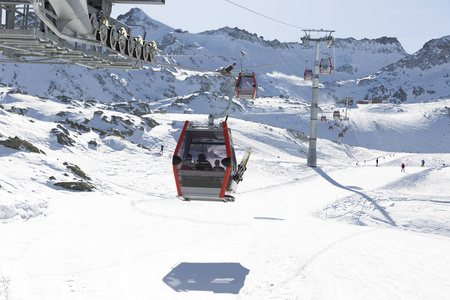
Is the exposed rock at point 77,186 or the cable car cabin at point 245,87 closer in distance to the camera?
the exposed rock at point 77,186

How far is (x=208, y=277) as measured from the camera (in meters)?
9.63

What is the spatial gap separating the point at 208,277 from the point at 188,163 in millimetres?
4319

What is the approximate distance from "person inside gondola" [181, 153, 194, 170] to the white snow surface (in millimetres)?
2047

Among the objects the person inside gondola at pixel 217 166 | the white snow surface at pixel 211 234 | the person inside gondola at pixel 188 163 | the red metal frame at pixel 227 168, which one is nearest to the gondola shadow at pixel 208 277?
the white snow surface at pixel 211 234

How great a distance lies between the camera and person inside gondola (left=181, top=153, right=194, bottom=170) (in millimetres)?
13084

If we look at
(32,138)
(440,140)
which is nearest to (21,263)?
(32,138)

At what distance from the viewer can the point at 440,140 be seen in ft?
347

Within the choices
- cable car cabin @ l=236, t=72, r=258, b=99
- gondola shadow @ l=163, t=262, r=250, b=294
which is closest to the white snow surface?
gondola shadow @ l=163, t=262, r=250, b=294

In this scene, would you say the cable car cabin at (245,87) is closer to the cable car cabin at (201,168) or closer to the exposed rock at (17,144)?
the cable car cabin at (201,168)

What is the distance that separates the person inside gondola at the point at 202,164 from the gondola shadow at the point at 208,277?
128 inches

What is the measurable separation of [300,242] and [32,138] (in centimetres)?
2525

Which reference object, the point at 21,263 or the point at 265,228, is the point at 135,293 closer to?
the point at 21,263

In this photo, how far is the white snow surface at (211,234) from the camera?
904 cm

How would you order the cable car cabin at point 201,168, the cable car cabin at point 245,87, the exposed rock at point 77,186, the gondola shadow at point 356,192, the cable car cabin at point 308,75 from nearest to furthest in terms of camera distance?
1. the cable car cabin at point 201,168
2. the gondola shadow at point 356,192
3. the exposed rock at point 77,186
4. the cable car cabin at point 245,87
5. the cable car cabin at point 308,75
